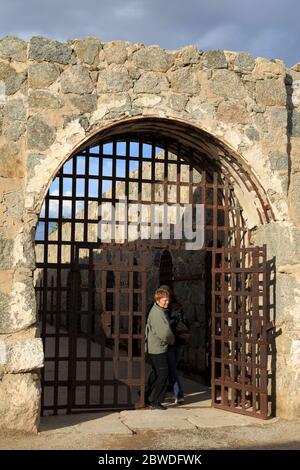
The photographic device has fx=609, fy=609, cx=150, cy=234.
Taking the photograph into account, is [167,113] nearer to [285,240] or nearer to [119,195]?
[285,240]

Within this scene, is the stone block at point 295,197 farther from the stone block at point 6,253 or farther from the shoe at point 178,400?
the stone block at point 6,253

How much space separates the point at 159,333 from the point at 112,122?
6.60 ft

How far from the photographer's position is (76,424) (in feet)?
16.7

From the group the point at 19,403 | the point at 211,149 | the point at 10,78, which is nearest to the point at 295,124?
the point at 211,149

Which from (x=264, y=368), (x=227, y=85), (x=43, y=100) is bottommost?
(x=264, y=368)

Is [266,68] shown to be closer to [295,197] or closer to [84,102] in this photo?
[295,197]

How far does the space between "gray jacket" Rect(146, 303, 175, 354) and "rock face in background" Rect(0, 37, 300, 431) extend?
1032 millimetres

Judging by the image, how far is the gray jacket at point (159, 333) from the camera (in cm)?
574

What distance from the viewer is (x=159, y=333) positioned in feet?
18.9

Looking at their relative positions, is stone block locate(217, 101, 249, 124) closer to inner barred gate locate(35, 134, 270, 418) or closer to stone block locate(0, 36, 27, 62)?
inner barred gate locate(35, 134, 270, 418)

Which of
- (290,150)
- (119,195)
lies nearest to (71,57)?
(290,150)

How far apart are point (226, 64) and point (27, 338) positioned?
Result: 299 centimetres

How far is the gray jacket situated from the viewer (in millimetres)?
5738

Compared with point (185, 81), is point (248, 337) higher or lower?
lower
